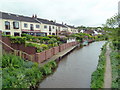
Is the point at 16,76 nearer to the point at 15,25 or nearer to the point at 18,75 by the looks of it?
the point at 18,75

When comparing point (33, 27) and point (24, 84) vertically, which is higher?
point (33, 27)

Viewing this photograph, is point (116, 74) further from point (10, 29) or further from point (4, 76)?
point (10, 29)

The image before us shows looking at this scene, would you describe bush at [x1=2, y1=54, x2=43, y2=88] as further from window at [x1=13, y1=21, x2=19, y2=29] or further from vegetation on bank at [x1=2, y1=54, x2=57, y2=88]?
window at [x1=13, y1=21, x2=19, y2=29]

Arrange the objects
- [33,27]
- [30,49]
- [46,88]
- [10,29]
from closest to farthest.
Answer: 1. [46,88]
2. [30,49]
3. [10,29]
4. [33,27]

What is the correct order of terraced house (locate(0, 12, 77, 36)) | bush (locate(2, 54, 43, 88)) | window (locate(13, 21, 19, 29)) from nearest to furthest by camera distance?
bush (locate(2, 54, 43, 88)) → terraced house (locate(0, 12, 77, 36)) → window (locate(13, 21, 19, 29))

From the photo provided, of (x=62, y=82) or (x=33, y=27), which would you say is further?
(x=33, y=27)

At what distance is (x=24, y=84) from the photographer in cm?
848

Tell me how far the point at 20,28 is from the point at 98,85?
2933 centimetres

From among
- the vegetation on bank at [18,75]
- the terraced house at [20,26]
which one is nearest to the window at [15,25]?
the terraced house at [20,26]

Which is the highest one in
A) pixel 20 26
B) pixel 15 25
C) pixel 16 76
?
pixel 15 25

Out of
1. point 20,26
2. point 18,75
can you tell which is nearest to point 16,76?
point 18,75

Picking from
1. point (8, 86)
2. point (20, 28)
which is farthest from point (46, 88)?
point (20, 28)

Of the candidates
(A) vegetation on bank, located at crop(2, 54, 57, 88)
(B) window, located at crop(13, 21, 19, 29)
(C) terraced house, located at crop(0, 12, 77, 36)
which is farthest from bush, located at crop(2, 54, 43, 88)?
(B) window, located at crop(13, 21, 19, 29)

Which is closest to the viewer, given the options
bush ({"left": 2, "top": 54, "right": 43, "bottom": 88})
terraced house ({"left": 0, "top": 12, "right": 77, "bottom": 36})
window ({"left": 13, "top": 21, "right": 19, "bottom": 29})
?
bush ({"left": 2, "top": 54, "right": 43, "bottom": 88})
